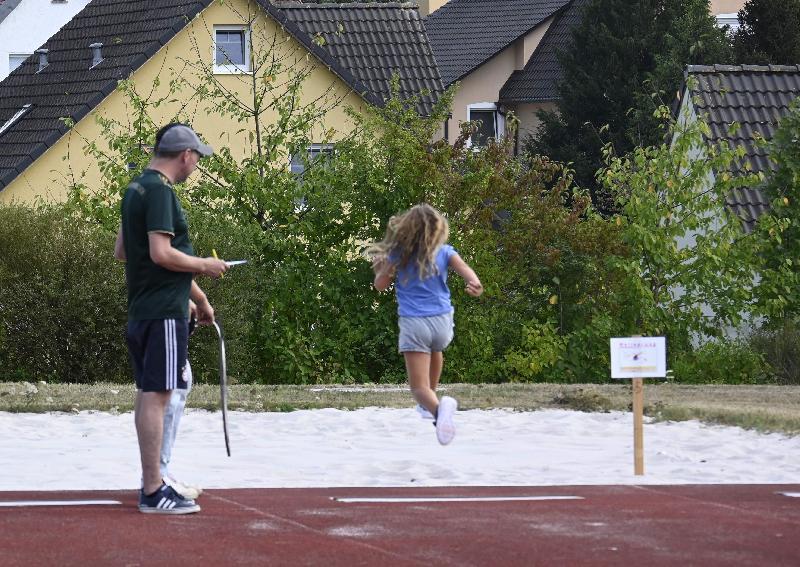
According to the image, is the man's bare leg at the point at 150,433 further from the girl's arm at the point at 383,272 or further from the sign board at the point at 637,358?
the sign board at the point at 637,358

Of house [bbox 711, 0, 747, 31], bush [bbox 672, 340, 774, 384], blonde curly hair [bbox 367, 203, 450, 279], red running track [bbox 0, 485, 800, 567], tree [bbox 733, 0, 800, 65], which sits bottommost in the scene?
red running track [bbox 0, 485, 800, 567]

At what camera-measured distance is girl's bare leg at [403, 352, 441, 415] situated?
11.3 m

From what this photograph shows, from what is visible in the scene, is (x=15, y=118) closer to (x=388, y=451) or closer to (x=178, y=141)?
(x=388, y=451)

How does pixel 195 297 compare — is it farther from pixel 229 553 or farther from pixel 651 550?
pixel 651 550

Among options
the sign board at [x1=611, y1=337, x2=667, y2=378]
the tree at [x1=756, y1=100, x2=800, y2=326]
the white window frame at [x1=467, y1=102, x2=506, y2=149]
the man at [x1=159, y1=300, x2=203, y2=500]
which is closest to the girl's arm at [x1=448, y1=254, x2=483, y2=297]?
the sign board at [x1=611, y1=337, x2=667, y2=378]

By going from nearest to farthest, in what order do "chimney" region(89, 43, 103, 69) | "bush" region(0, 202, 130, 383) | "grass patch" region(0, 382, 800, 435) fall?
"grass patch" region(0, 382, 800, 435)
"bush" region(0, 202, 130, 383)
"chimney" region(89, 43, 103, 69)

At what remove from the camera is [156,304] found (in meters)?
9.20

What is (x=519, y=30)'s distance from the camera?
213 ft

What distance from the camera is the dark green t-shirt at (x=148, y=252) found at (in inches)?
359

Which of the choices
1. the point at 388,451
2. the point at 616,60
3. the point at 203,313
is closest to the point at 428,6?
the point at 616,60

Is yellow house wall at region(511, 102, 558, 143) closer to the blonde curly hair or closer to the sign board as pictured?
the blonde curly hair

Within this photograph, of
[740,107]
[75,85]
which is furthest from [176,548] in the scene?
[75,85]

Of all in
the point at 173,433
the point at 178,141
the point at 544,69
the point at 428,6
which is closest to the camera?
the point at 178,141

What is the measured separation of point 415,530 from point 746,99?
81.1ft
